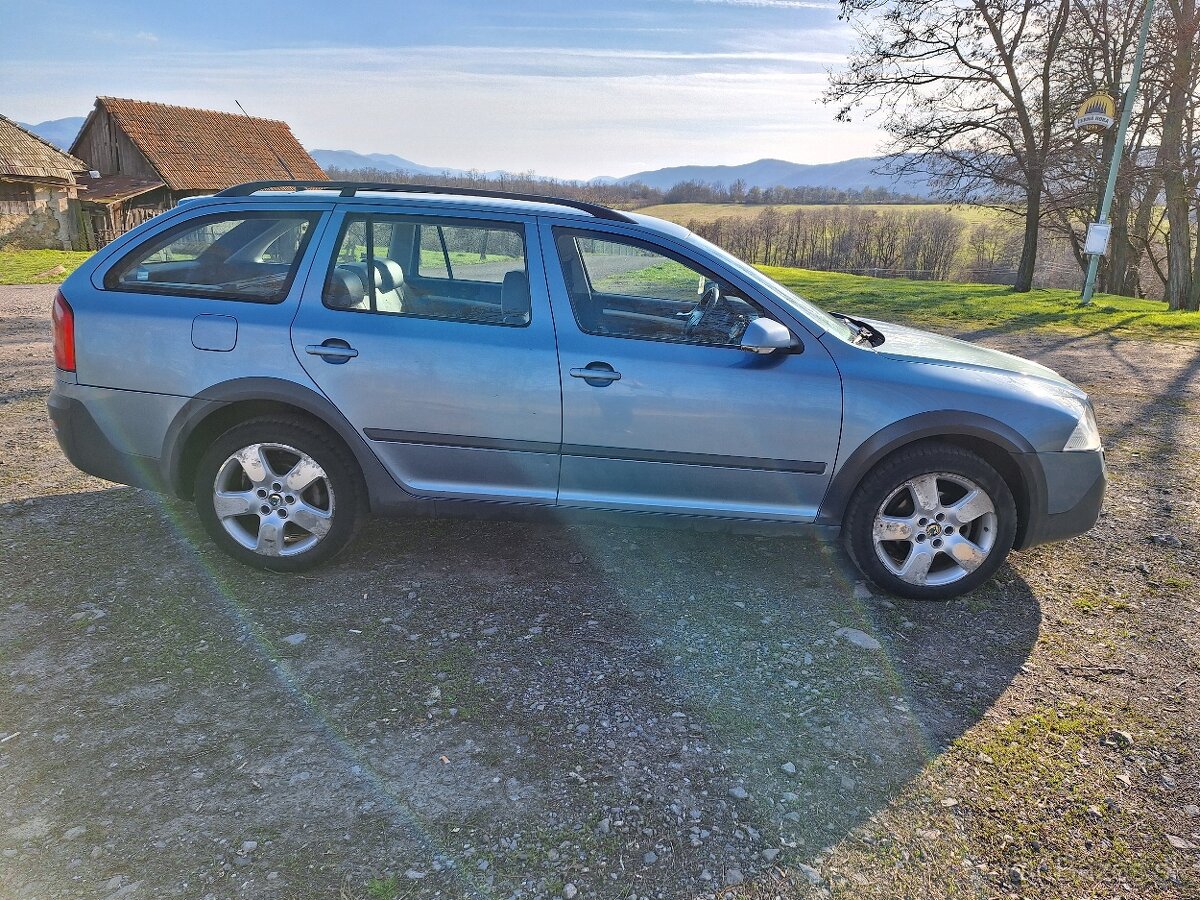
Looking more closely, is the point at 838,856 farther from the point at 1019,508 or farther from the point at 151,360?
the point at 151,360

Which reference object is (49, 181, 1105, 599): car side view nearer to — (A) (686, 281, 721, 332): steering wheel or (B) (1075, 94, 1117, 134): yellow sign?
(A) (686, 281, 721, 332): steering wheel

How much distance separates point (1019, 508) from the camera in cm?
369

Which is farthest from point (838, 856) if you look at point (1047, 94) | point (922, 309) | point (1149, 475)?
point (1047, 94)

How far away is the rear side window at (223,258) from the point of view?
3.70 metres

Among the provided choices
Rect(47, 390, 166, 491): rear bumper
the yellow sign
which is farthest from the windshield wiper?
the yellow sign

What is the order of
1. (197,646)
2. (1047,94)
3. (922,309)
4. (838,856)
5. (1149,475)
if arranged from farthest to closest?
(1047,94) → (922,309) → (1149,475) → (197,646) → (838,856)

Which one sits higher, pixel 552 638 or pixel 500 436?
pixel 500 436

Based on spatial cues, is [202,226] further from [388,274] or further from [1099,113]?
[1099,113]

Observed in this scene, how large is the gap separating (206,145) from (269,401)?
39.0 metres

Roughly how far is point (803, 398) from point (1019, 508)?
1227mm

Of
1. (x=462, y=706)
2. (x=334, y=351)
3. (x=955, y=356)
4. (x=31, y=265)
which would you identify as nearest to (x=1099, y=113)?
(x=955, y=356)

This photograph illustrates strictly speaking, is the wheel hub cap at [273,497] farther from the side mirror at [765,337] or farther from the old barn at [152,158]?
the old barn at [152,158]

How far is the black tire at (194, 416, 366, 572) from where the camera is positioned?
3664 mm

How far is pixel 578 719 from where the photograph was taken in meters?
2.84
